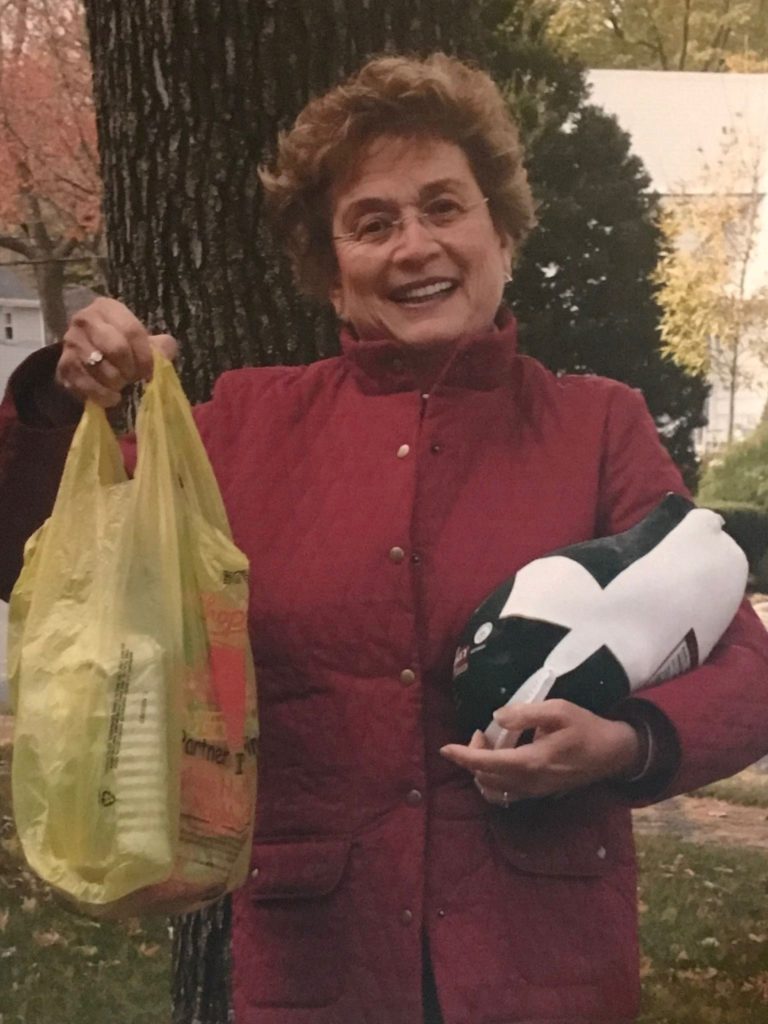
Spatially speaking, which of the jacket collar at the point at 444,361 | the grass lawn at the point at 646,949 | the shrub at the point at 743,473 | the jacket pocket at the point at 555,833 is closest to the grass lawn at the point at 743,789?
the grass lawn at the point at 646,949

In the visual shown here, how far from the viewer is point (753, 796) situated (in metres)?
1.44

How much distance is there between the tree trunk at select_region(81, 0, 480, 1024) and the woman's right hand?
0.27 metres

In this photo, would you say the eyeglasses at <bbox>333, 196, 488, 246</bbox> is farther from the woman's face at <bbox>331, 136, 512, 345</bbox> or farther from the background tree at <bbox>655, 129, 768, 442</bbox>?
the background tree at <bbox>655, 129, 768, 442</bbox>

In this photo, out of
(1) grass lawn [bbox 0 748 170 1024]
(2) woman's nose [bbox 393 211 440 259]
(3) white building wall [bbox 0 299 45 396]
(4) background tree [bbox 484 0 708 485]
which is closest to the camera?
(2) woman's nose [bbox 393 211 440 259]

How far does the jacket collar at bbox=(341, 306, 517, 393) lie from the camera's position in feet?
4.33

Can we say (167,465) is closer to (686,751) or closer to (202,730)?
(202,730)

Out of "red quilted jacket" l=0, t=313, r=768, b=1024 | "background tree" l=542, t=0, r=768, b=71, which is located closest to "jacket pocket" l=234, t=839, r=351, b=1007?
"red quilted jacket" l=0, t=313, r=768, b=1024

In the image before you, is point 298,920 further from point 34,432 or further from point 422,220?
point 422,220

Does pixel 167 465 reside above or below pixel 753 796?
above

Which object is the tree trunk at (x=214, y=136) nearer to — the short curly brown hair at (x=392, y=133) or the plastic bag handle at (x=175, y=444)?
the short curly brown hair at (x=392, y=133)

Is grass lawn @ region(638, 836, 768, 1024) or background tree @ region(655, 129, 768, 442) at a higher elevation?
background tree @ region(655, 129, 768, 442)

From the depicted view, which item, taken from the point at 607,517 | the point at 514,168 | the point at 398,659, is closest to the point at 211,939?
the point at 398,659

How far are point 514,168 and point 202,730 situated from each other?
28.2 inches

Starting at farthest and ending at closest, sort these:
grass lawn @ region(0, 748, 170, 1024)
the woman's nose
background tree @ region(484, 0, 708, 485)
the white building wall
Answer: grass lawn @ region(0, 748, 170, 1024) < the white building wall < background tree @ region(484, 0, 708, 485) < the woman's nose
